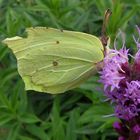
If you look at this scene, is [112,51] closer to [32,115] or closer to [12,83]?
[32,115]

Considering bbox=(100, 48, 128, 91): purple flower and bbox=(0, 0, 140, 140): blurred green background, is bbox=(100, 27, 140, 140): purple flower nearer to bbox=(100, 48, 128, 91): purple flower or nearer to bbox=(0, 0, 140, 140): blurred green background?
bbox=(100, 48, 128, 91): purple flower

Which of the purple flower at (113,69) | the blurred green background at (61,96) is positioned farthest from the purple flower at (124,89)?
the blurred green background at (61,96)

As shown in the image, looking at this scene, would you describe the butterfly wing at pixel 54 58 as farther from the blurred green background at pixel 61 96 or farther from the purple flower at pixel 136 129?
the purple flower at pixel 136 129

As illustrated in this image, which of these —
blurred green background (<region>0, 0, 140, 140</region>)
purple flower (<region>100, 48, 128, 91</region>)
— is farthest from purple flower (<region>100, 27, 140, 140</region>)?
blurred green background (<region>0, 0, 140, 140</region>)

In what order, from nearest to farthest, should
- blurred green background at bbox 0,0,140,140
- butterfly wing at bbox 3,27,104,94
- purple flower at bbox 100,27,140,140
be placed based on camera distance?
purple flower at bbox 100,27,140,140, butterfly wing at bbox 3,27,104,94, blurred green background at bbox 0,0,140,140

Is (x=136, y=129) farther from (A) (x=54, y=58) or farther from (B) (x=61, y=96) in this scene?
(B) (x=61, y=96)

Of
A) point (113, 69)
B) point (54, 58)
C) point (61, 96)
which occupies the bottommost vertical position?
point (61, 96)

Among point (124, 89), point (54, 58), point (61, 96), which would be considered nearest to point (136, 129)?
point (124, 89)
